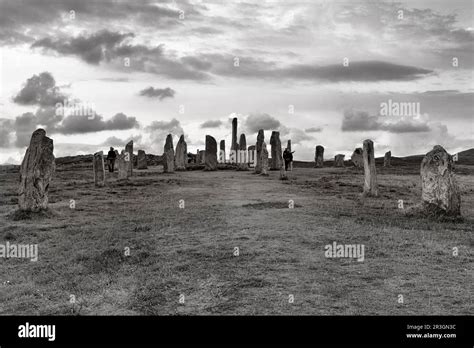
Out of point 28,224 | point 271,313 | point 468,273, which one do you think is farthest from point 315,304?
point 28,224

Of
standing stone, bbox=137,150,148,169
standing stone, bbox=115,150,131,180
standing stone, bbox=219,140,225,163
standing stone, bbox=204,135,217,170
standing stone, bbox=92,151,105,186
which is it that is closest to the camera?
standing stone, bbox=92,151,105,186

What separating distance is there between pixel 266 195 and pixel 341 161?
33.0 meters

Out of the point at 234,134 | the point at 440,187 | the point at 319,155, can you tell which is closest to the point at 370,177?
the point at 440,187

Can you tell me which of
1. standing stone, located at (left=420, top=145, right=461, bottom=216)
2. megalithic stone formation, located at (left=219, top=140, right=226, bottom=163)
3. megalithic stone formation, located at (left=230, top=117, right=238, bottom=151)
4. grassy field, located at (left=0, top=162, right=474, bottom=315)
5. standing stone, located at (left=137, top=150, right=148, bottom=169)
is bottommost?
grassy field, located at (left=0, top=162, right=474, bottom=315)

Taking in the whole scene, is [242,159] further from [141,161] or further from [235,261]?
[235,261]

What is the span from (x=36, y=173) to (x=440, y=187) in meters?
14.7

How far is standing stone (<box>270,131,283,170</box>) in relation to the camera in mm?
43688

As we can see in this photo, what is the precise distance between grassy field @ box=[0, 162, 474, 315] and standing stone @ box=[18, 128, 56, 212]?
0.65 metres

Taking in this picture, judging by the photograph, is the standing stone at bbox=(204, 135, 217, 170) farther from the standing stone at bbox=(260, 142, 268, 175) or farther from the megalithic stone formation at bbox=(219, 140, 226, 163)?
the megalithic stone formation at bbox=(219, 140, 226, 163)

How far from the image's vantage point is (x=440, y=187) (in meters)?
18.0

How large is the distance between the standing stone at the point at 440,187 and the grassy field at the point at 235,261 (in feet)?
2.23

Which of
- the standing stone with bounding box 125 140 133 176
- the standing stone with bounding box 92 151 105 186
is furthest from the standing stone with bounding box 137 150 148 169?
the standing stone with bounding box 92 151 105 186

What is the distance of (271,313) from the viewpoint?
28.6 ft

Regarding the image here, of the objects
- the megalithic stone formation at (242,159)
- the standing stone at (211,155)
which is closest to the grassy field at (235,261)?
the standing stone at (211,155)
